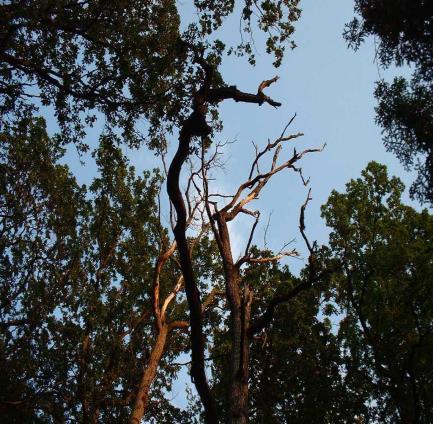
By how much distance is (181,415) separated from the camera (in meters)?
16.4

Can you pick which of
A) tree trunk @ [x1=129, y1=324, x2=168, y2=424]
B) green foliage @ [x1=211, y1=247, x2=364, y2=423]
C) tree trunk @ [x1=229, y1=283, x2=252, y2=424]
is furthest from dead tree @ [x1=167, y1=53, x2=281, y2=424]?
green foliage @ [x1=211, y1=247, x2=364, y2=423]

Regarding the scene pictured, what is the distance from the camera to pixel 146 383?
12.0 meters

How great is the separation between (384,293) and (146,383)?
7934 mm

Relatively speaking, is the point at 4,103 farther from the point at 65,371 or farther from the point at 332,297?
the point at 332,297

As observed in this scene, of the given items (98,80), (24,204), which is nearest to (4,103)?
(98,80)

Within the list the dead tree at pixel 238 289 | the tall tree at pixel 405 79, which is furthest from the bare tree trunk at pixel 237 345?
the tall tree at pixel 405 79

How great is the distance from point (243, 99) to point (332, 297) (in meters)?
11.7

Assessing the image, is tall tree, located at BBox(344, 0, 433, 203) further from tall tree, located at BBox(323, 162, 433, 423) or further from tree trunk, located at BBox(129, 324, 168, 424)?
tree trunk, located at BBox(129, 324, 168, 424)

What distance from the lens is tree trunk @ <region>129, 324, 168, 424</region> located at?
11362mm

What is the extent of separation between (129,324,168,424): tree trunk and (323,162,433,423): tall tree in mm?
5410

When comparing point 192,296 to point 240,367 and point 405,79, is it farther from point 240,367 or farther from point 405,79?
point 405,79

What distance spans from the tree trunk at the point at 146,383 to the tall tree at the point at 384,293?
5410mm

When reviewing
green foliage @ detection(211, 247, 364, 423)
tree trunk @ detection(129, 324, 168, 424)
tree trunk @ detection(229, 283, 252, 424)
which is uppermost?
green foliage @ detection(211, 247, 364, 423)

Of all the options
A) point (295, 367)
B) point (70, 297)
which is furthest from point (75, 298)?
point (295, 367)
